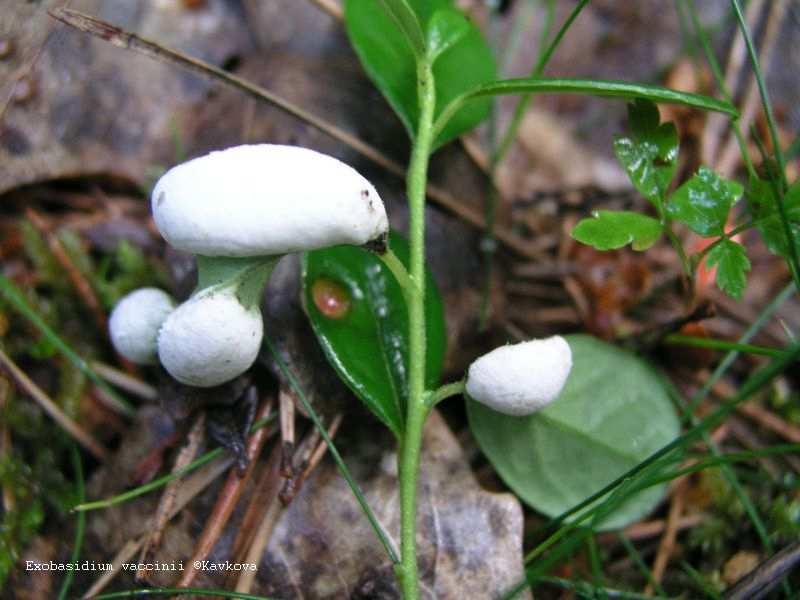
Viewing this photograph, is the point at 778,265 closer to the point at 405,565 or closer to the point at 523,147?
the point at 523,147

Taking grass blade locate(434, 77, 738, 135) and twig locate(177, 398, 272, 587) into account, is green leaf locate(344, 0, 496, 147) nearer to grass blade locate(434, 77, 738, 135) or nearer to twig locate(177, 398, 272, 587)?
grass blade locate(434, 77, 738, 135)

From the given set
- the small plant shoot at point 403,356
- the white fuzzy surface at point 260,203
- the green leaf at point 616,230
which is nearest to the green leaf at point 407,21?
the small plant shoot at point 403,356

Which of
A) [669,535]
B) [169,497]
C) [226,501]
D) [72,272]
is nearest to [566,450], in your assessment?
[669,535]

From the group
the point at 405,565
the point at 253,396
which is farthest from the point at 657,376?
the point at 253,396

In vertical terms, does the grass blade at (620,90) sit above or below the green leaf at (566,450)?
above

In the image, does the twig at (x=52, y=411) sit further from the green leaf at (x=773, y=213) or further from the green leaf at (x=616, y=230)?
the green leaf at (x=773, y=213)

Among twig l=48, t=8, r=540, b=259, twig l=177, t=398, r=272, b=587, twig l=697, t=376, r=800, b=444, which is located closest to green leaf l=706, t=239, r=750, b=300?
twig l=697, t=376, r=800, b=444

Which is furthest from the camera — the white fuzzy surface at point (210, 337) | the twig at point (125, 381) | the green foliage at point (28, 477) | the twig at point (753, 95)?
the twig at point (753, 95)

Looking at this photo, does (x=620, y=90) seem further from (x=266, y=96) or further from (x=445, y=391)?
(x=266, y=96)
